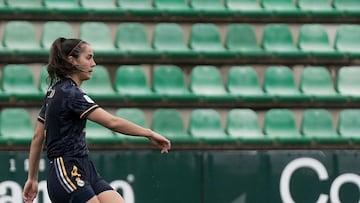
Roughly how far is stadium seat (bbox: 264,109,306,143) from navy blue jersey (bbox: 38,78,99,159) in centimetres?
287

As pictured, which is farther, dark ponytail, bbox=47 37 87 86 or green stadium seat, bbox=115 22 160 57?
green stadium seat, bbox=115 22 160 57

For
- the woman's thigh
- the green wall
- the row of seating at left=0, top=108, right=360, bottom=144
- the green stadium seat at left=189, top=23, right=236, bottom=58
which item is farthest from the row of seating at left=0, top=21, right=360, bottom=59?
the woman's thigh

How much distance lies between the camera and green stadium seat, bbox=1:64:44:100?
6.25 meters

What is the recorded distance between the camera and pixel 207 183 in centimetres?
584

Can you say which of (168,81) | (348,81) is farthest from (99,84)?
(348,81)

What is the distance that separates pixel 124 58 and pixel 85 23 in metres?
0.44

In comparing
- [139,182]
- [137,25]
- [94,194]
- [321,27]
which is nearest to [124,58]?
[137,25]

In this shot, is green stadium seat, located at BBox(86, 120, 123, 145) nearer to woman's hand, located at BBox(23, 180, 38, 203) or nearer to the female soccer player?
woman's hand, located at BBox(23, 180, 38, 203)

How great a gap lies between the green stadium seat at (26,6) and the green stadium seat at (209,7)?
120 cm

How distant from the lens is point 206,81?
6.54 meters

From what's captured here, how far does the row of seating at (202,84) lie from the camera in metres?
6.29

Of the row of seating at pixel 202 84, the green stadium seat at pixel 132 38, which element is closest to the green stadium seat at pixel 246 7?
the row of seating at pixel 202 84

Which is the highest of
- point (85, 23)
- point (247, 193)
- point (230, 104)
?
point (85, 23)

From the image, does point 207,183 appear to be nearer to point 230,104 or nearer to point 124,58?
point 230,104
